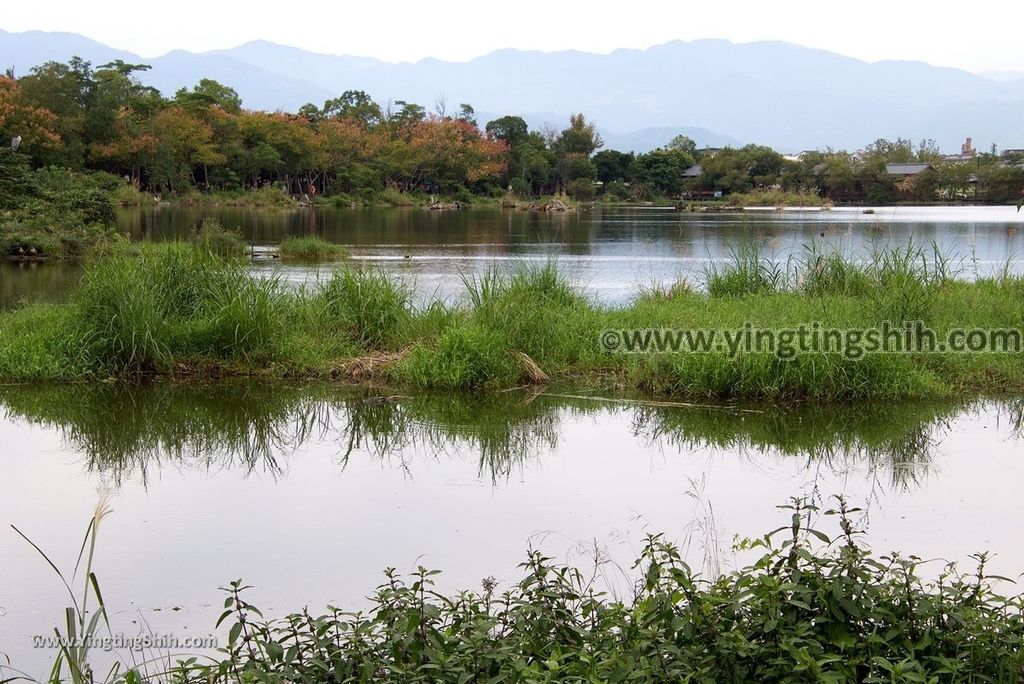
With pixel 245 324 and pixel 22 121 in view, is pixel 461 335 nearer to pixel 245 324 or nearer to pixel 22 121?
pixel 245 324

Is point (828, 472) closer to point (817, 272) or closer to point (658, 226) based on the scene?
point (817, 272)

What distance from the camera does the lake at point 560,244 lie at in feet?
44.3

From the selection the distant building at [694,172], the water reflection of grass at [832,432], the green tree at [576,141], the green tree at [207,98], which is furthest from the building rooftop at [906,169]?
the water reflection of grass at [832,432]

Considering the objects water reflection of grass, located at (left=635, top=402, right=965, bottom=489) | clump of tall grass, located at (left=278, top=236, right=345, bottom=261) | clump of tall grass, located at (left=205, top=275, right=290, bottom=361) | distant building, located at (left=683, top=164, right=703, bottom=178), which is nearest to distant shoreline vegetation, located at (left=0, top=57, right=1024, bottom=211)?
distant building, located at (left=683, top=164, right=703, bottom=178)

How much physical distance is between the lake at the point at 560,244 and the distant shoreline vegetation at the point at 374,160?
9.20m

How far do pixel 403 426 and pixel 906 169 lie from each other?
57.5m

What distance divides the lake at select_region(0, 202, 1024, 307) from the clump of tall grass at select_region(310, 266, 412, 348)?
44.6 inches

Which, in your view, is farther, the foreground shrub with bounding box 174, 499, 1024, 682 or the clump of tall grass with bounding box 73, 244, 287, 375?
the clump of tall grass with bounding box 73, 244, 287, 375

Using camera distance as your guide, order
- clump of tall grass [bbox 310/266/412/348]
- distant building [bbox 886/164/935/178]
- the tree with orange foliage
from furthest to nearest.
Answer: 1. distant building [bbox 886/164/935/178]
2. the tree with orange foliage
3. clump of tall grass [bbox 310/266/412/348]

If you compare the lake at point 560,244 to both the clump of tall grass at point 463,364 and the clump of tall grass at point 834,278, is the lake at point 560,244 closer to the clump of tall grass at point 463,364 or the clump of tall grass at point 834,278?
the clump of tall grass at point 834,278

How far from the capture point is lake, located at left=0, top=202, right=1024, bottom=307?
13.5 meters

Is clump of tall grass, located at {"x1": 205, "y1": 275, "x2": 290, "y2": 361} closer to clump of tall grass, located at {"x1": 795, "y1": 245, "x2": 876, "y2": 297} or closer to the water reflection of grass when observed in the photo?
the water reflection of grass

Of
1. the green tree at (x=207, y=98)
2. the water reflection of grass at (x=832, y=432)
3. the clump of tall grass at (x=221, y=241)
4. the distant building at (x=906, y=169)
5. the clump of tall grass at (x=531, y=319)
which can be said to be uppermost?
the green tree at (x=207, y=98)

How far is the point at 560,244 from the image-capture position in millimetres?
18422
